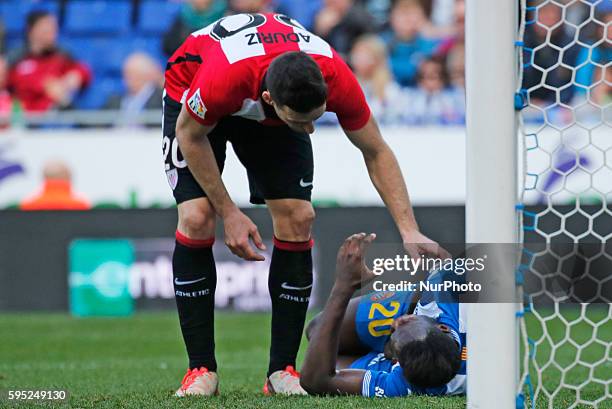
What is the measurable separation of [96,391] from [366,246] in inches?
54.4

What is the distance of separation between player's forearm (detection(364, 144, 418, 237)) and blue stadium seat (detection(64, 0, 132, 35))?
27.3 ft

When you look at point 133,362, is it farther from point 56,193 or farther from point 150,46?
point 150,46

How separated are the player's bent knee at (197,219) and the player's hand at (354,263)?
58 centimetres

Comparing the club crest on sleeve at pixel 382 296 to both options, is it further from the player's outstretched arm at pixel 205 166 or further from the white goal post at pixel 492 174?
the white goal post at pixel 492 174

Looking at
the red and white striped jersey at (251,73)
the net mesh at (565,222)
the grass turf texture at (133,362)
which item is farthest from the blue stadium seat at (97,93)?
the red and white striped jersey at (251,73)

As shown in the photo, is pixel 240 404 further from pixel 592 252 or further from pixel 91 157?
pixel 91 157

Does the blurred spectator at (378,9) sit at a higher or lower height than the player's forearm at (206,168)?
higher

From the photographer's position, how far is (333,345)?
4.02 m

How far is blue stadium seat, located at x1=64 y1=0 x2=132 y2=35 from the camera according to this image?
39.0 feet

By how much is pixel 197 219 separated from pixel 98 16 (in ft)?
27.7

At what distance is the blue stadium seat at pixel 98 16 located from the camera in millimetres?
11875

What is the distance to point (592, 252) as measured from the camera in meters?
6.38


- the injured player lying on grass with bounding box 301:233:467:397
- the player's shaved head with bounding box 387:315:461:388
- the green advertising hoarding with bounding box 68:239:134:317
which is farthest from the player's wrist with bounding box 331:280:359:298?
the green advertising hoarding with bounding box 68:239:134:317

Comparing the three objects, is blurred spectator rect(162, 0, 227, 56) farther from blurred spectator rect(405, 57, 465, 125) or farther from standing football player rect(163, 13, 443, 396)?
standing football player rect(163, 13, 443, 396)
